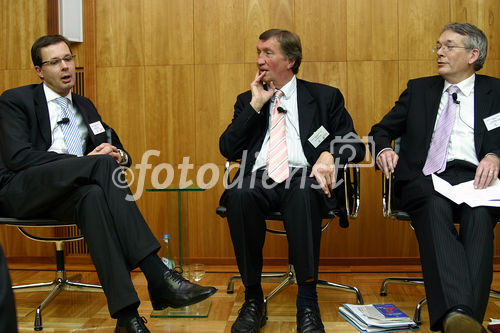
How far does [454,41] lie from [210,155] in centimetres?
192

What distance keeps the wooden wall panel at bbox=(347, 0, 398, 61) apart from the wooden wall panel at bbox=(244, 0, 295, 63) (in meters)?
0.45

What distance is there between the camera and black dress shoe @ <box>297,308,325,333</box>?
95.6 inches

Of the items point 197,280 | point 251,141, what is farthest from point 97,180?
point 197,280

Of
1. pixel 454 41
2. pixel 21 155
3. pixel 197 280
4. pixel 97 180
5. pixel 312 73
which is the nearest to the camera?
pixel 97 180

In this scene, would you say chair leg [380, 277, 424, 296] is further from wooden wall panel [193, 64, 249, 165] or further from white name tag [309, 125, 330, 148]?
wooden wall panel [193, 64, 249, 165]

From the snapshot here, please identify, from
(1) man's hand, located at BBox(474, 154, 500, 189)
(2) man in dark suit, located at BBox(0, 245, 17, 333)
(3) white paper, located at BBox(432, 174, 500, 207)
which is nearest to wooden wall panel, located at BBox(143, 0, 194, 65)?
(3) white paper, located at BBox(432, 174, 500, 207)

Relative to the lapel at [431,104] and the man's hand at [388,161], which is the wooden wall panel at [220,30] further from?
the man's hand at [388,161]

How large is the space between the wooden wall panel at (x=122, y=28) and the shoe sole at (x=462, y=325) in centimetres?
294

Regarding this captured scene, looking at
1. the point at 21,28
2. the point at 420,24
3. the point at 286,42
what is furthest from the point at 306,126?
the point at 21,28

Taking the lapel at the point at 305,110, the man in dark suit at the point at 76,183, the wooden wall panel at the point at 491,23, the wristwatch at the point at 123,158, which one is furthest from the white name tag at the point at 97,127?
the wooden wall panel at the point at 491,23

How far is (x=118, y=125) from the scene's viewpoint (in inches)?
163

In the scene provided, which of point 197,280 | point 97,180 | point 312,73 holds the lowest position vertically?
point 197,280

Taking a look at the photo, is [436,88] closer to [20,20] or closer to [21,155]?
[21,155]

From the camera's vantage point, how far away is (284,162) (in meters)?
2.98
